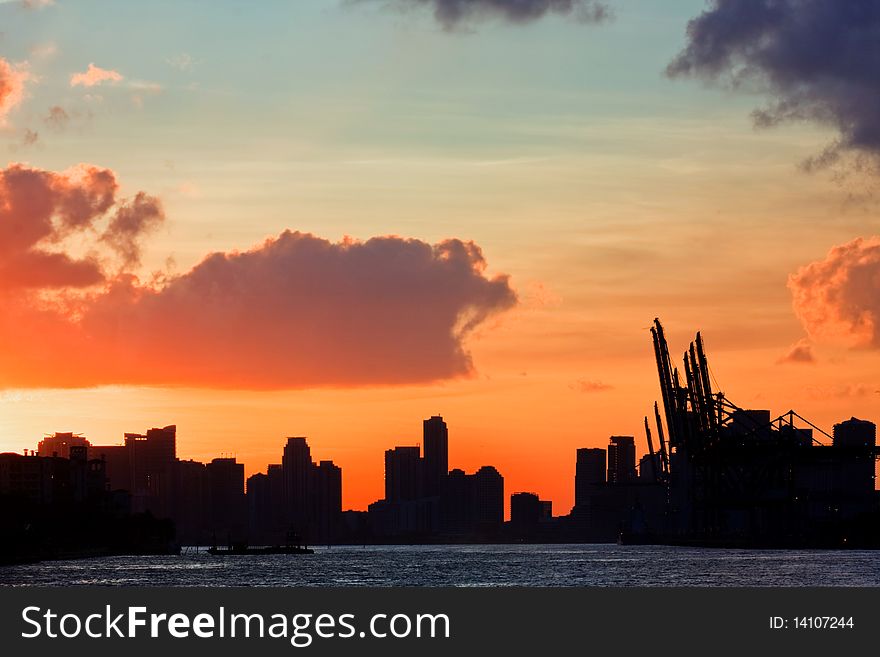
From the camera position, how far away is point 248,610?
53.9 meters

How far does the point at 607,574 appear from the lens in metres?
162

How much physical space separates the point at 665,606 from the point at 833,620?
525 cm

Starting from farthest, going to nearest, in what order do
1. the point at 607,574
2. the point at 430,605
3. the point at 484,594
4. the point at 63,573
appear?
1. the point at 63,573
2. the point at 607,574
3. the point at 484,594
4. the point at 430,605

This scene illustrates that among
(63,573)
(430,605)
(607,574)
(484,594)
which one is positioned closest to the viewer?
(430,605)

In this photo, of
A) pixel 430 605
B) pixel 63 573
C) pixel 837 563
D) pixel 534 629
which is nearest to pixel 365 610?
pixel 430 605

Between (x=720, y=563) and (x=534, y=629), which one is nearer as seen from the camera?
(x=534, y=629)

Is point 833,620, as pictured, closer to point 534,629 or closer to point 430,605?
point 534,629

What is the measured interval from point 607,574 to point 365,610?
111856mm

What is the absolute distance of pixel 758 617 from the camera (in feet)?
181

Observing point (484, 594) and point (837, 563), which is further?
point (837, 563)

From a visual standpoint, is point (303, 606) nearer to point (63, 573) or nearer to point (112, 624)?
point (112, 624)

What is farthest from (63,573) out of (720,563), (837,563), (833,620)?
(833,620)

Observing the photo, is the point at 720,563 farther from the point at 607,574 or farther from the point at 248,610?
the point at 248,610

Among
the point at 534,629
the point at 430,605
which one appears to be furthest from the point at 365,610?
the point at 534,629
